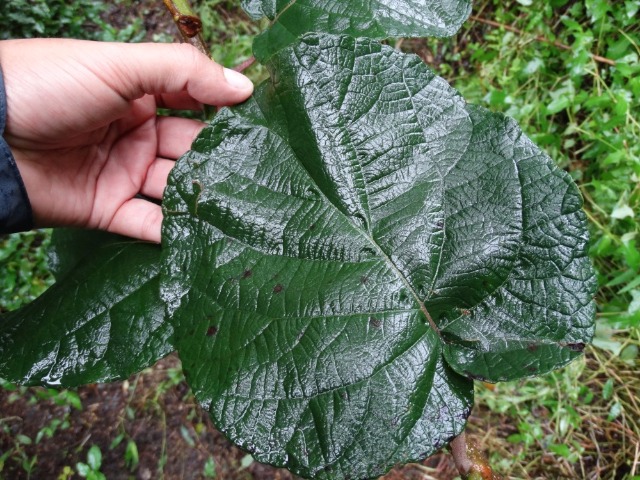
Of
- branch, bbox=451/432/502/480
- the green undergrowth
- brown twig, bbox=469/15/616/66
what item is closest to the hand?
branch, bbox=451/432/502/480

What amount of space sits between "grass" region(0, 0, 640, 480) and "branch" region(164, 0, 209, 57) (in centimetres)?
145

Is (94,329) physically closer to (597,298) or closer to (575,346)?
(575,346)

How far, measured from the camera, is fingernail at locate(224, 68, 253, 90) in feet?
3.43

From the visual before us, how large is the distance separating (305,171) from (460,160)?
11.2 inches

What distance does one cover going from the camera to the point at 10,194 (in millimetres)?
1145

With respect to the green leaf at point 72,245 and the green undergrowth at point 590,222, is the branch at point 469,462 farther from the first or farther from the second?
the green undergrowth at point 590,222

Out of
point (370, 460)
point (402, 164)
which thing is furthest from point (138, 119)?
point (370, 460)

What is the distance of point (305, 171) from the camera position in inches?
38.2

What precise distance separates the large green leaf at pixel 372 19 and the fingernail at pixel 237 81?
2.6 inches

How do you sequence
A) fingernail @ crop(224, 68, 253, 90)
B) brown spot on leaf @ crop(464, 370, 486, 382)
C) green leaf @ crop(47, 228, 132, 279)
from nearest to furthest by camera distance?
brown spot on leaf @ crop(464, 370, 486, 382) → fingernail @ crop(224, 68, 253, 90) → green leaf @ crop(47, 228, 132, 279)

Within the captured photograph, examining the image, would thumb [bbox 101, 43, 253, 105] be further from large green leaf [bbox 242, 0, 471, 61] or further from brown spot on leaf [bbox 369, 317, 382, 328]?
brown spot on leaf [bbox 369, 317, 382, 328]

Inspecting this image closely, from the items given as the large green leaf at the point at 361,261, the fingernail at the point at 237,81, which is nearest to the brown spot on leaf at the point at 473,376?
the large green leaf at the point at 361,261

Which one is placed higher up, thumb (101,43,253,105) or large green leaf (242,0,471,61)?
large green leaf (242,0,471,61)

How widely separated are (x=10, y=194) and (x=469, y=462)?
3.63 ft
